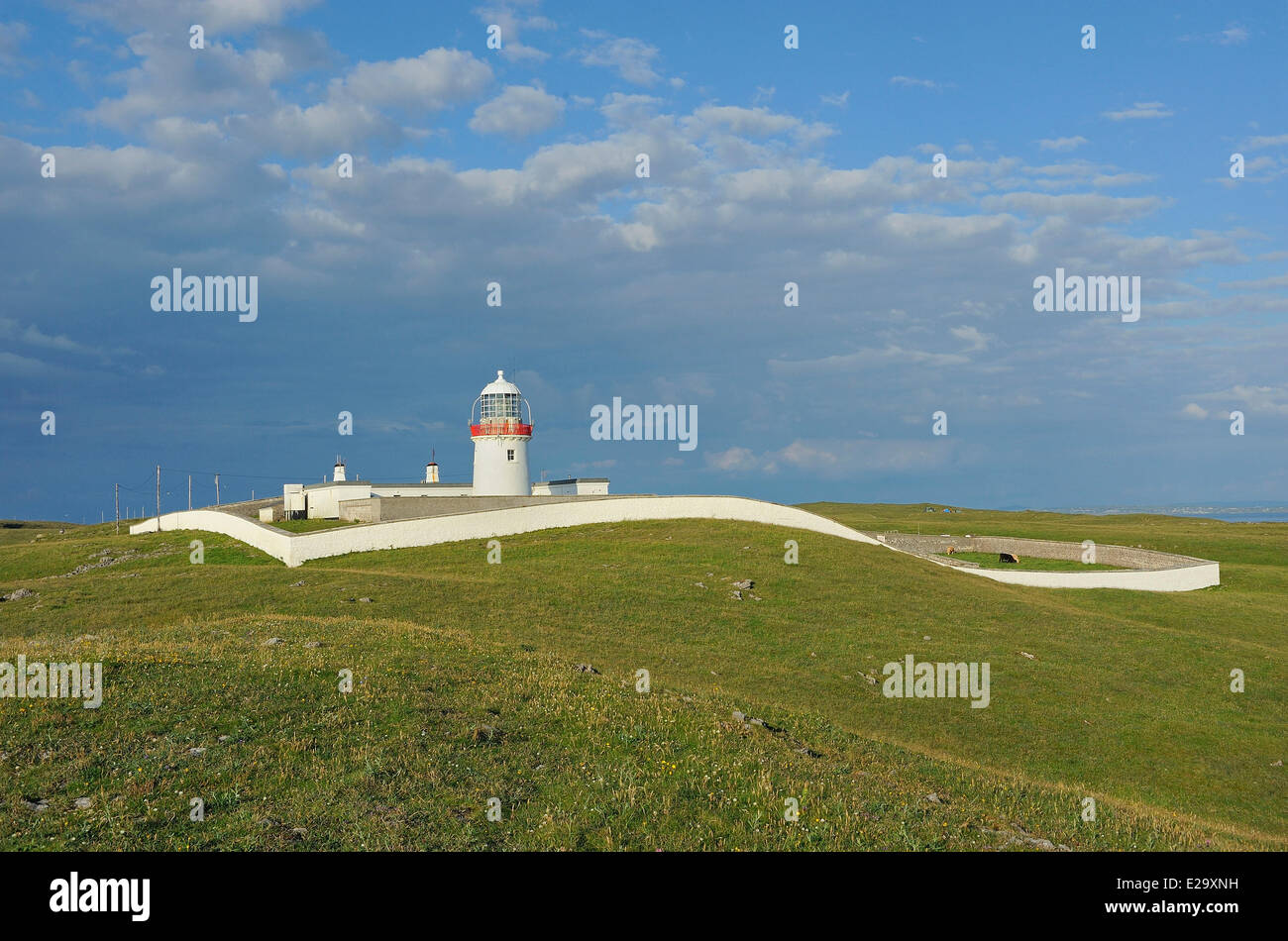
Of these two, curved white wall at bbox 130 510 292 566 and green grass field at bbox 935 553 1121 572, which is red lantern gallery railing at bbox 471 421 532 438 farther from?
green grass field at bbox 935 553 1121 572

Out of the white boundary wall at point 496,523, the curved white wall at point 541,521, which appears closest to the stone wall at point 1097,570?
the white boundary wall at point 496,523

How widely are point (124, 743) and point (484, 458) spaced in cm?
5159

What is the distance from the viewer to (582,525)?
175ft

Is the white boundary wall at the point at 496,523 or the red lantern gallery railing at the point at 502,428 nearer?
the white boundary wall at the point at 496,523

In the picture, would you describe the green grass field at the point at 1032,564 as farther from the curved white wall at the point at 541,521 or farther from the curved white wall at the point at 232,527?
the curved white wall at the point at 232,527

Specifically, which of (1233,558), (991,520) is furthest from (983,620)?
(991,520)

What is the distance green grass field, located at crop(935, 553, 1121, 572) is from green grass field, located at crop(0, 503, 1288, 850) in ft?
26.1

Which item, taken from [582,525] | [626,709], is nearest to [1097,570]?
[582,525]

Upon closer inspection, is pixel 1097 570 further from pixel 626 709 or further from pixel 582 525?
pixel 626 709

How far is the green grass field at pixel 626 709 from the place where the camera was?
10.8 meters

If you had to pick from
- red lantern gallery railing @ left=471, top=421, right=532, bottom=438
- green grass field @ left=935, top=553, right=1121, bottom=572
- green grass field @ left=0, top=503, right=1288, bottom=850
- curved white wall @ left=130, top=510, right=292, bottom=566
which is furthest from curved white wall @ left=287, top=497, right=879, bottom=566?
red lantern gallery railing @ left=471, top=421, right=532, bottom=438

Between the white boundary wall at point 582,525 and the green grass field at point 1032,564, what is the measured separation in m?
4.18
